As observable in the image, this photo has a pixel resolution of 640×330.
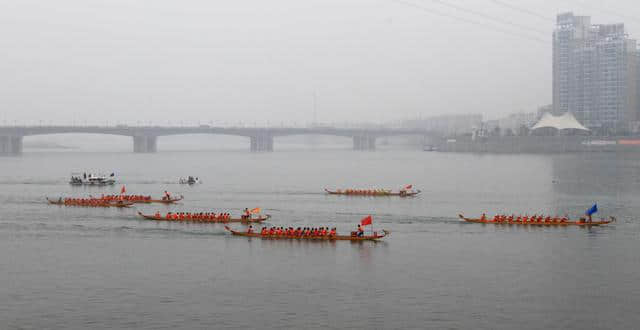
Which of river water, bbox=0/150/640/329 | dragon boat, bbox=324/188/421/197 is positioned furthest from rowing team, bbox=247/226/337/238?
dragon boat, bbox=324/188/421/197

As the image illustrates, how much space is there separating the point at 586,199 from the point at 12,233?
63091mm

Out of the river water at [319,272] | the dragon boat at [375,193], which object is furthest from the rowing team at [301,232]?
the dragon boat at [375,193]

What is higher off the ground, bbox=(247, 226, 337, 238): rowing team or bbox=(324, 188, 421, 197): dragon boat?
bbox=(324, 188, 421, 197): dragon boat

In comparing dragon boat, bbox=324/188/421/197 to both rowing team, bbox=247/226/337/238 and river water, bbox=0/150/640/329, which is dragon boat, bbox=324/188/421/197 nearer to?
river water, bbox=0/150/640/329

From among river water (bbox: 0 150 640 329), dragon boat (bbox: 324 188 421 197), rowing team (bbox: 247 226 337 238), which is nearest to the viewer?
river water (bbox: 0 150 640 329)

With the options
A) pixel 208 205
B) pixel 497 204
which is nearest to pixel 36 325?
pixel 208 205

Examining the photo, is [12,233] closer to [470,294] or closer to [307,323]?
[307,323]

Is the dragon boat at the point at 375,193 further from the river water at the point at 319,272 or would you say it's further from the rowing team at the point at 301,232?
the rowing team at the point at 301,232

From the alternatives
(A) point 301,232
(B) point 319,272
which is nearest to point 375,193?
(A) point 301,232

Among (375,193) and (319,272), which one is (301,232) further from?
(375,193)

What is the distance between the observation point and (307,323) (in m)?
33.2

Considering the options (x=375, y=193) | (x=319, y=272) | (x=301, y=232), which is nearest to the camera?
(x=319, y=272)

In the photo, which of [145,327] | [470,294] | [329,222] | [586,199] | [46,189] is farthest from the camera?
[46,189]

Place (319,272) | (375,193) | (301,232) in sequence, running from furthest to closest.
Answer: (375,193), (301,232), (319,272)
